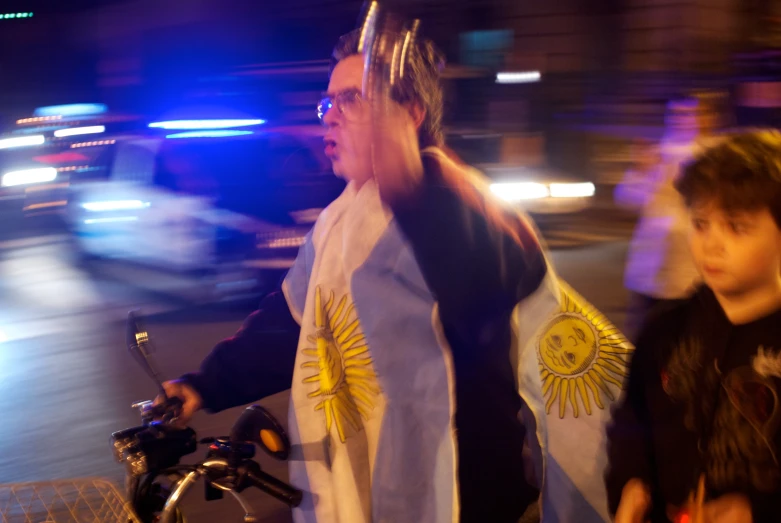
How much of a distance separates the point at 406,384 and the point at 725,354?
684 mm

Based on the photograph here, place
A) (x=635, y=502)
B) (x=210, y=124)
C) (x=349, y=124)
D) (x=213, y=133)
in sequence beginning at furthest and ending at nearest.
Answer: (x=210, y=124), (x=213, y=133), (x=349, y=124), (x=635, y=502)

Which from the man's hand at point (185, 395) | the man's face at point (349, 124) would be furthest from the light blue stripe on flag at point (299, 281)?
the man's hand at point (185, 395)

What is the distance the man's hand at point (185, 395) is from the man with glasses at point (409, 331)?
0.89ft

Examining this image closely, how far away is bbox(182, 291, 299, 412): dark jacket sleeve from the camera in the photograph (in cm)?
223

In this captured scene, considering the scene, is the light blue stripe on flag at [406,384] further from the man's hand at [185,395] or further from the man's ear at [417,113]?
the man's hand at [185,395]

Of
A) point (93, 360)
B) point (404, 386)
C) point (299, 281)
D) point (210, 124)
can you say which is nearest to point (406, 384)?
point (404, 386)

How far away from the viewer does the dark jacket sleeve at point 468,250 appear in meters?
1.91

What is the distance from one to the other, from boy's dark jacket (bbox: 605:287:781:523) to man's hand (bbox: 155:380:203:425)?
101cm

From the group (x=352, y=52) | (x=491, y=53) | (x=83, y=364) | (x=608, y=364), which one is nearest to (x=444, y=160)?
(x=352, y=52)

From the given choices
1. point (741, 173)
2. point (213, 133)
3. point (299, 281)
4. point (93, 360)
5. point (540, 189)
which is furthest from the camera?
point (213, 133)

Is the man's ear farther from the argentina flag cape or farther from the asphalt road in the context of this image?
the asphalt road

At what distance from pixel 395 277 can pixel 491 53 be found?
6.69 ft

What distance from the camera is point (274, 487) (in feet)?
6.43

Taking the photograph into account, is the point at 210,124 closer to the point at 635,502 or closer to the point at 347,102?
the point at 347,102
